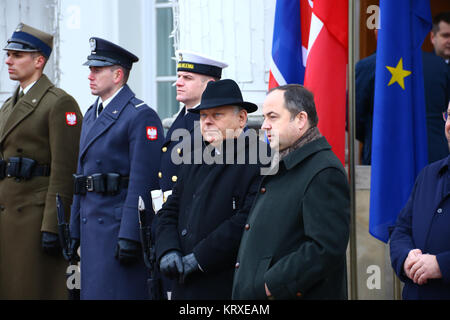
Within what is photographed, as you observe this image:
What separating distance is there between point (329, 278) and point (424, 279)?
1.50ft

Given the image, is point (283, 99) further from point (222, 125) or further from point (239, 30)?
point (239, 30)

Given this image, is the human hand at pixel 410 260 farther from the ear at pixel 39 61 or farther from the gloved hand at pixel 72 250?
the ear at pixel 39 61

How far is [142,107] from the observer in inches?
200

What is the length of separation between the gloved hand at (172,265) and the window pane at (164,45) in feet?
12.9

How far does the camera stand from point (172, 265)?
3.79 m

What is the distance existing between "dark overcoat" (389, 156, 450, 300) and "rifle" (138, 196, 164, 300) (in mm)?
1468

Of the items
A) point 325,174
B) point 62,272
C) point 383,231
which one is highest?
point 325,174

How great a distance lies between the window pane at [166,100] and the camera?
24.7 ft

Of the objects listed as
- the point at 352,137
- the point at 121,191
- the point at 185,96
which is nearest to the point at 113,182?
the point at 121,191

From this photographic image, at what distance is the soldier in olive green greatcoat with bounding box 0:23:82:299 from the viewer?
5398 mm

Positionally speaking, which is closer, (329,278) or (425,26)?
(329,278)

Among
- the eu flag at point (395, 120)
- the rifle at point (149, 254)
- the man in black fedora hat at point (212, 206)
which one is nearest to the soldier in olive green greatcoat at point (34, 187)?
the rifle at point (149, 254)
